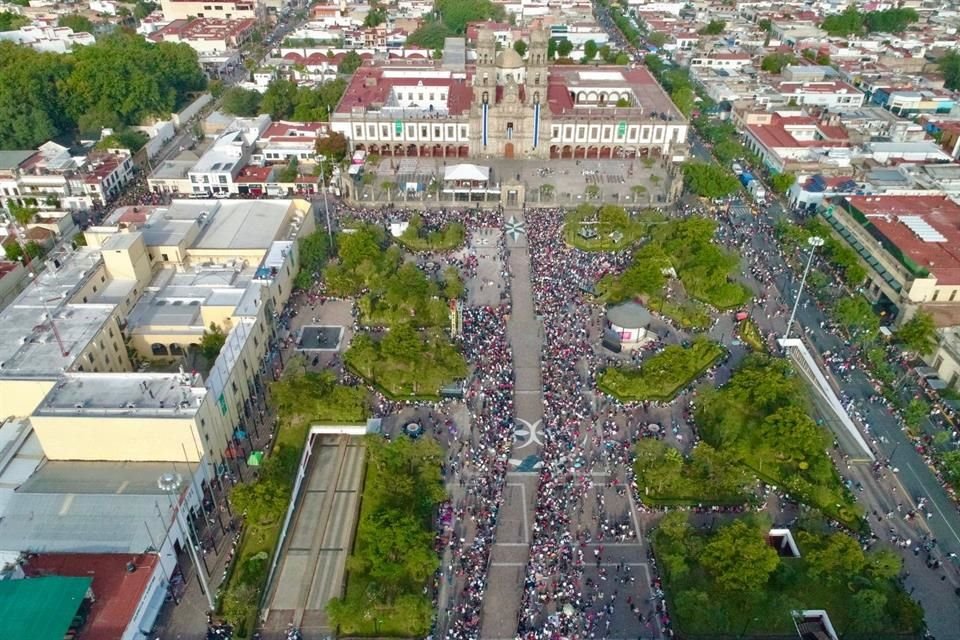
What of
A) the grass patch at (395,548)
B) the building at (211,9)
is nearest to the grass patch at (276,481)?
the grass patch at (395,548)

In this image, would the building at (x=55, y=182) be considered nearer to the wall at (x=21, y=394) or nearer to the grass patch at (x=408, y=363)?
the wall at (x=21, y=394)

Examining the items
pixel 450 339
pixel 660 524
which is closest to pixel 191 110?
pixel 450 339

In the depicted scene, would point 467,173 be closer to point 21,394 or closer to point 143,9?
point 21,394

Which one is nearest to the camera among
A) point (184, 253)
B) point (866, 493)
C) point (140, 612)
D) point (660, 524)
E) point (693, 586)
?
point (140, 612)

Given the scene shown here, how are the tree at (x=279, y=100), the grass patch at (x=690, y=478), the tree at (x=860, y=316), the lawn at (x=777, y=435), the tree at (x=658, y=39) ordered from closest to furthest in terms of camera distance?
the grass patch at (x=690, y=478), the lawn at (x=777, y=435), the tree at (x=860, y=316), the tree at (x=279, y=100), the tree at (x=658, y=39)

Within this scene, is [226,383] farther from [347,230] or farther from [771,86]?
[771,86]

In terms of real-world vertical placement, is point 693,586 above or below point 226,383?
below

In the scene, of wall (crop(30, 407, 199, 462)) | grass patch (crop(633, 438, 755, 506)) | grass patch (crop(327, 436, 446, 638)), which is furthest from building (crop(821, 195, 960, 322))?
wall (crop(30, 407, 199, 462))
